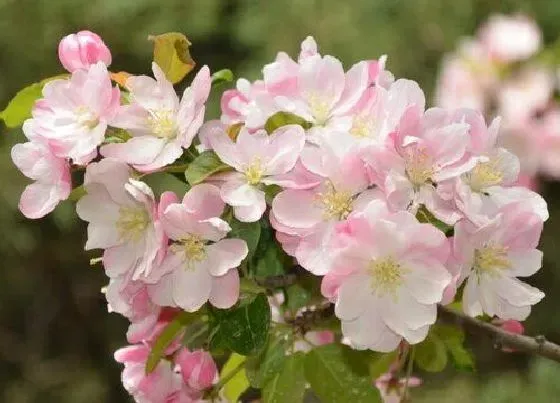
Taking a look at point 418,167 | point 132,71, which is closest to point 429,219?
point 418,167

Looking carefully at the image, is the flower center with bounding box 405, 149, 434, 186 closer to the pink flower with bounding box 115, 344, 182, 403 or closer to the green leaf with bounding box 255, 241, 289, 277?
the green leaf with bounding box 255, 241, 289, 277

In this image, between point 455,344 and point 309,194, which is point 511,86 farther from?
point 309,194

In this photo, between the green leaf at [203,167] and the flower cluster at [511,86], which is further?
the flower cluster at [511,86]

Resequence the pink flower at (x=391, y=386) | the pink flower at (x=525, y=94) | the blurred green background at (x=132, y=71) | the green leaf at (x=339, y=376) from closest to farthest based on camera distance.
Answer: the green leaf at (x=339, y=376), the pink flower at (x=391, y=386), the pink flower at (x=525, y=94), the blurred green background at (x=132, y=71)

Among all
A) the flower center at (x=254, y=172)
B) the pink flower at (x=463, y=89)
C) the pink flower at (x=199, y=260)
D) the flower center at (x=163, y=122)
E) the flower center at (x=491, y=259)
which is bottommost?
the pink flower at (x=463, y=89)

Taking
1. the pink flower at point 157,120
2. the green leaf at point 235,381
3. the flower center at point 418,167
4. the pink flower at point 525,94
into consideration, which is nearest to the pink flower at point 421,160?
the flower center at point 418,167

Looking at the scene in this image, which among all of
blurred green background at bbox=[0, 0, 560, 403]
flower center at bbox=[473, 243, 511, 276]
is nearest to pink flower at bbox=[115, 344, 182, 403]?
flower center at bbox=[473, 243, 511, 276]

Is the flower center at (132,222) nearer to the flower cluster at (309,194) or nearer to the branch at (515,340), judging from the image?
the flower cluster at (309,194)
